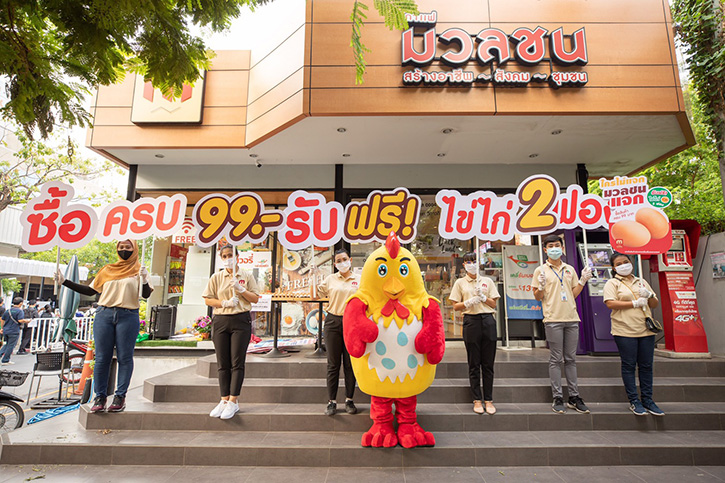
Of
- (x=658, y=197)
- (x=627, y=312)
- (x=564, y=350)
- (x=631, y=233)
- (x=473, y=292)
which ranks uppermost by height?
(x=658, y=197)

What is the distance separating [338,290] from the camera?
4363 millimetres

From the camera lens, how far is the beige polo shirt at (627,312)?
4.07 meters

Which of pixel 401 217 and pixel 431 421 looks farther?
pixel 401 217

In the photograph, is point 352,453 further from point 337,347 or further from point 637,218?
point 637,218

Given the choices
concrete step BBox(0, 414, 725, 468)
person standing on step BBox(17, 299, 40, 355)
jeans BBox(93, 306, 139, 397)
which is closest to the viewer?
concrete step BBox(0, 414, 725, 468)

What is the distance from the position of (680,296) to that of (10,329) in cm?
1540

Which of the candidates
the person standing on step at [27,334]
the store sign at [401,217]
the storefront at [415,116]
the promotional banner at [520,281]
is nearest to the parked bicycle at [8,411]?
the store sign at [401,217]

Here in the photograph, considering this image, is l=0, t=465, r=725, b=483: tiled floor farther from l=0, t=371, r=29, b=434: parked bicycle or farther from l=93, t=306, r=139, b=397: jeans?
l=0, t=371, r=29, b=434: parked bicycle

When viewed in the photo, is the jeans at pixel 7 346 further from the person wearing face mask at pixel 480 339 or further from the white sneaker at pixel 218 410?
the person wearing face mask at pixel 480 339

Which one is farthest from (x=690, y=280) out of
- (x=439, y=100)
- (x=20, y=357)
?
(x=20, y=357)

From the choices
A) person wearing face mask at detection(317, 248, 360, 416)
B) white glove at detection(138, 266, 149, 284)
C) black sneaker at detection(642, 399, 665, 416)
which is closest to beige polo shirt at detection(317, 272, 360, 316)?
person wearing face mask at detection(317, 248, 360, 416)

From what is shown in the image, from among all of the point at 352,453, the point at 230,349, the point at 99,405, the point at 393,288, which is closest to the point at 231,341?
the point at 230,349

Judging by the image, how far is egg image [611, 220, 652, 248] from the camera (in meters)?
4.44

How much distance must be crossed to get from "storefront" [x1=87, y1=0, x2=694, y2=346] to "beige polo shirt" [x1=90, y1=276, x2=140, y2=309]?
211 cm
